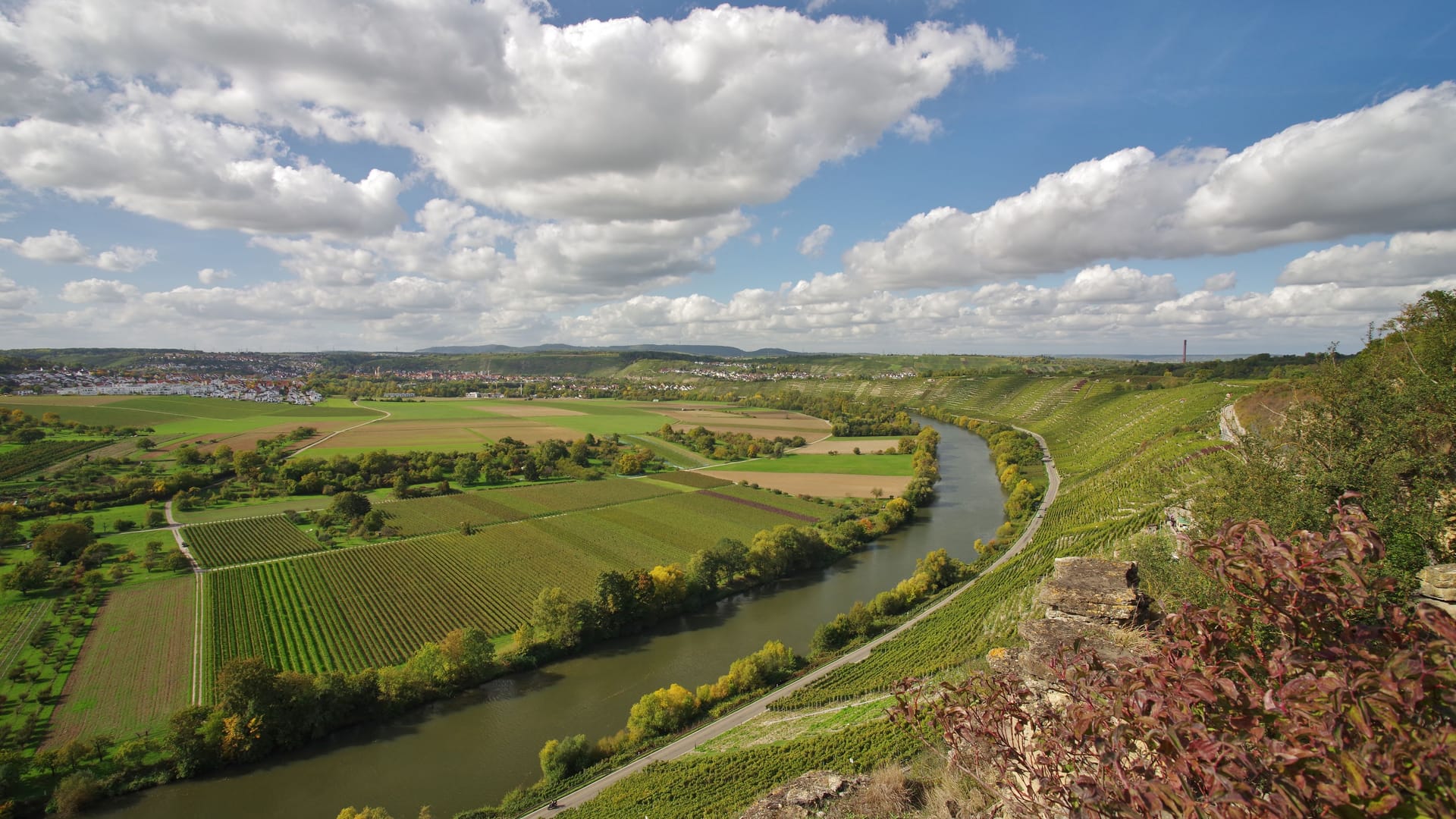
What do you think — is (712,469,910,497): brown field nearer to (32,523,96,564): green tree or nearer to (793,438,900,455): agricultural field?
(793,438,900,455): agricultural field

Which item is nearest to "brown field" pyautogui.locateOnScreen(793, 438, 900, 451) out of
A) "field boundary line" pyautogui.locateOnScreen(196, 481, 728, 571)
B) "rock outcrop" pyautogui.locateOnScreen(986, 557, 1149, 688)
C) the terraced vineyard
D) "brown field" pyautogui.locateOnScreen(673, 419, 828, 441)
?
"brown field" pyautogui.locateOnScreen(673, 419, 828, 441)

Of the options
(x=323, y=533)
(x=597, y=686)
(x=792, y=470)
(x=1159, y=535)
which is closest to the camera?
(x=1159, y=535)

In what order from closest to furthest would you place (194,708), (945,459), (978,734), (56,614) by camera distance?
(978,734) → (194,708) → (56,614) → (945,459)

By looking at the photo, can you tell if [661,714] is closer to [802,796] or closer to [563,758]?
[563,758]

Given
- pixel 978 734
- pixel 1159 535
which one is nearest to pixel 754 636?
pixel 1159 535

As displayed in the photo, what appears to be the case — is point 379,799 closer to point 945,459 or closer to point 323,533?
point 323,533

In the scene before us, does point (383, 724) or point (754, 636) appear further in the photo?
point (754, 636)

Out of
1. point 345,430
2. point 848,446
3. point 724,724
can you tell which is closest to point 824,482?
point 848,446
